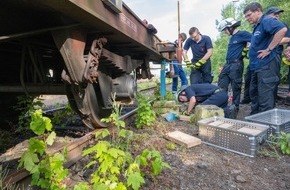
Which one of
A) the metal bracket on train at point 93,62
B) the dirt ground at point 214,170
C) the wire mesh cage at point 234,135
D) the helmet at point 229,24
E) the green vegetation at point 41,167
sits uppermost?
the helmet at point 229,24

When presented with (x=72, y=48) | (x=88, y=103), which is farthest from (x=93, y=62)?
(x=88, y=103)

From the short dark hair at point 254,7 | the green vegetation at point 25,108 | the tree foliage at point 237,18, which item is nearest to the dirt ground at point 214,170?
the green vegetation at point 25,108

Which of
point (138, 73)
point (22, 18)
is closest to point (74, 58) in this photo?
point (22, 18)

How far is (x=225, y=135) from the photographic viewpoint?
10.5ft

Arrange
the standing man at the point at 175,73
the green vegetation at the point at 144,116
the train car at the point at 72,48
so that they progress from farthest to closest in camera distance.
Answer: the standing man at the point at 175,73
the green vegetation at the point at 144,116
the train car at the point at 72,48

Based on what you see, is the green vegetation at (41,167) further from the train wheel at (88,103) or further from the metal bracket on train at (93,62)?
the train wheel at (88,103)

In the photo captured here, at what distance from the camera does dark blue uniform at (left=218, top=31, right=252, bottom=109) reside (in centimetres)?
543

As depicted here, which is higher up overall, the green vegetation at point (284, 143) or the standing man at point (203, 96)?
the standing man at point (203, 96)

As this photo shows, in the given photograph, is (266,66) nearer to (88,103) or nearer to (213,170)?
(213,170)

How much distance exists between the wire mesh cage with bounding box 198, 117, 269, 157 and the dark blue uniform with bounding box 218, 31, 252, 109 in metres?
1.97

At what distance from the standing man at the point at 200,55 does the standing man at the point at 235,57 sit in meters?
0.94

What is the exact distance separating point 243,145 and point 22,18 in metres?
2.78

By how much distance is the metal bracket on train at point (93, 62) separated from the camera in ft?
7.84

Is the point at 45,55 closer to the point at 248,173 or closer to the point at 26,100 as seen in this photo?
the point at 26,100
